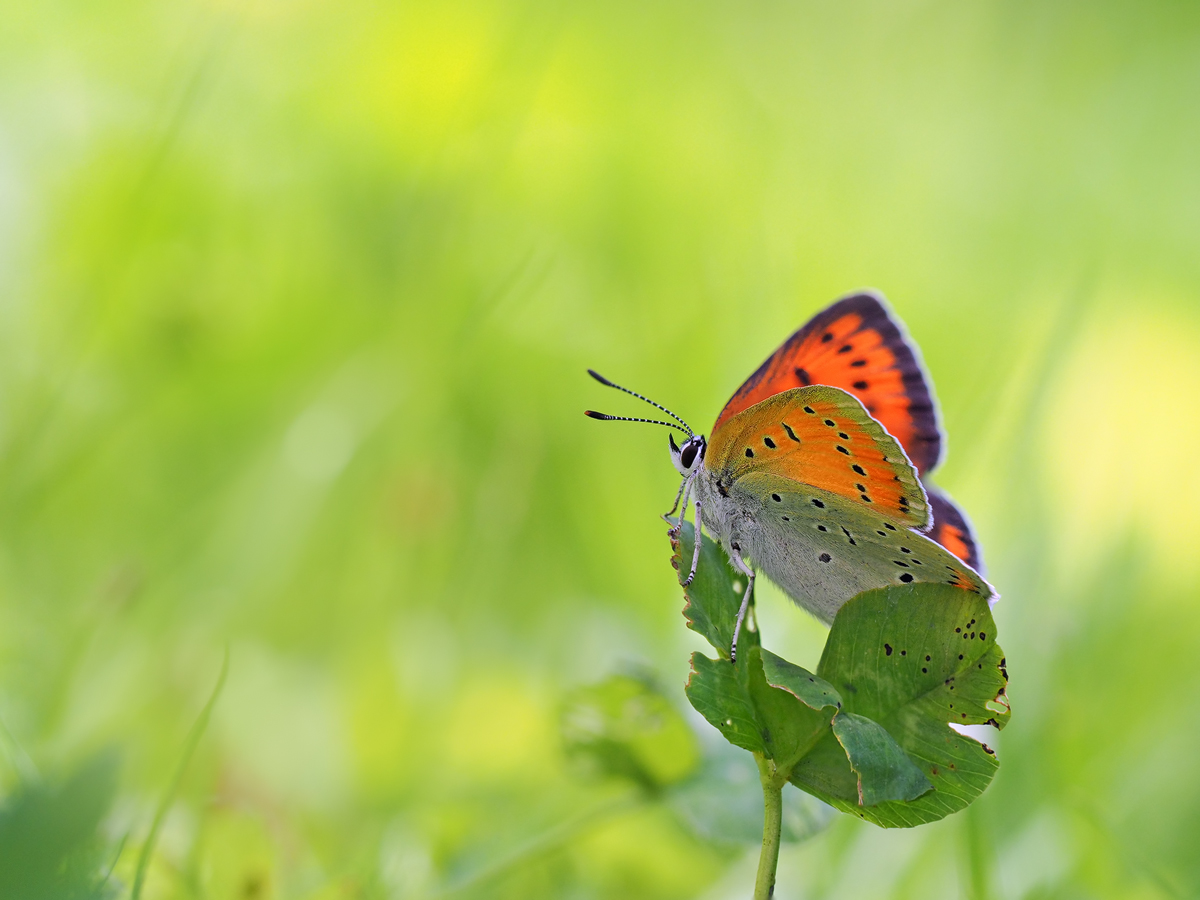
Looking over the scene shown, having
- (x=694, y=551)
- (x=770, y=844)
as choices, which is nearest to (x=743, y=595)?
(x=694, y=551)

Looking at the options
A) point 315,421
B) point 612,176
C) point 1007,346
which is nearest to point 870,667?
point 315,421

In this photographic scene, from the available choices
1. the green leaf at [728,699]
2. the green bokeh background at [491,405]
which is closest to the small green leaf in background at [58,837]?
the green bokeh background at [491,405]

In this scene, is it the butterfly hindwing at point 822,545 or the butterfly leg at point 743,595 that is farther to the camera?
the butterfly hindwing at point 822,545

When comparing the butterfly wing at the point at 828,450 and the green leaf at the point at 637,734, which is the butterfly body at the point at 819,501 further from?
the green leaf at the point at 637,734

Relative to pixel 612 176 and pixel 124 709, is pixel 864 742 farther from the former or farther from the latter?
pixel 612 176

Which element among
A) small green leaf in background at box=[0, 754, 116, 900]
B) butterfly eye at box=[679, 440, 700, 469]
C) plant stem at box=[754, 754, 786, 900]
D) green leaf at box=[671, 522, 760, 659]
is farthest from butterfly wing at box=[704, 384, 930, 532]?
small green leaf in background at box=[0, 754, 116, 900]
